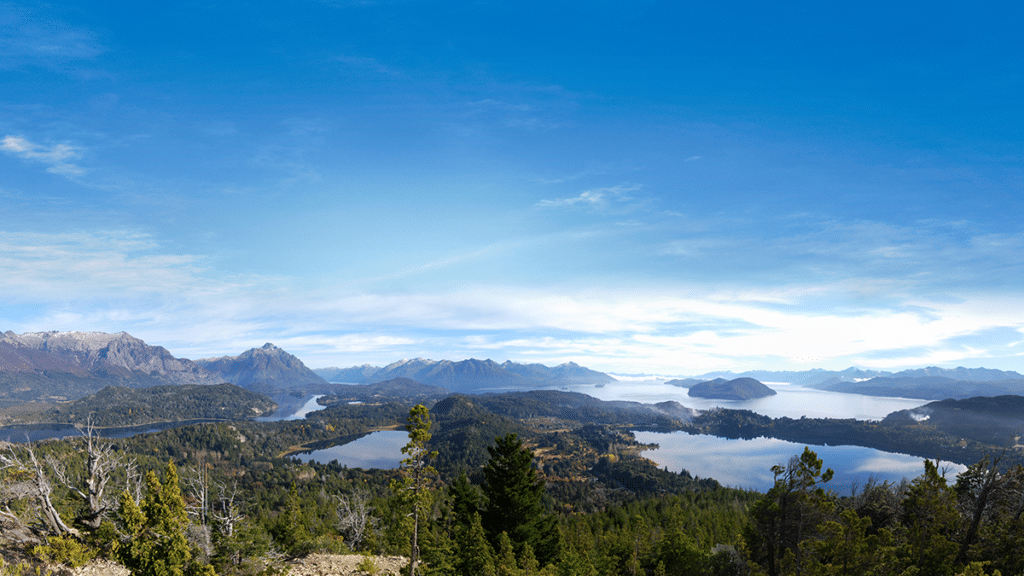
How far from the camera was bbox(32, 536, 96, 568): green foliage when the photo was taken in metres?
29.2

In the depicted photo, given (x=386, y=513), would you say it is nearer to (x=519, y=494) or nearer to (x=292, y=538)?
(x=292, y=538)

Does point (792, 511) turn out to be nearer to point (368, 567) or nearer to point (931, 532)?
point (931, 532)

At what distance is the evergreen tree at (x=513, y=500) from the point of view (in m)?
41.2

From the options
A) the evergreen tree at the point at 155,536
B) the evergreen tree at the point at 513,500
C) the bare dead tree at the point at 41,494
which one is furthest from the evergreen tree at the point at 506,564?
the bare dead tree at the point at 41,494

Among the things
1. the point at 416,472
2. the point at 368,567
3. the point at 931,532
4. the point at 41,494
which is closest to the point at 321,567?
the point at 368,567

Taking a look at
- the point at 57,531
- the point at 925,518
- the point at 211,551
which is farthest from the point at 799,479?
the point at 57,531

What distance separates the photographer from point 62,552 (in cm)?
2969

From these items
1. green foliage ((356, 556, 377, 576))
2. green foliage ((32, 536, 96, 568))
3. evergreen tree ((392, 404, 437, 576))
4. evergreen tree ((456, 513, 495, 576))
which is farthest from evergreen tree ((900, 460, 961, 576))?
green foliage ((32, 536, 96, 568))

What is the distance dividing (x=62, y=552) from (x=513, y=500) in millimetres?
30886

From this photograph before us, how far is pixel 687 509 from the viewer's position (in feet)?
401

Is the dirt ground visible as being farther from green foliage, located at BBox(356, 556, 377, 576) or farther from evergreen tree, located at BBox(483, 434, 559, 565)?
evergreen tree, located at BBox(483, 434, 559, 565)

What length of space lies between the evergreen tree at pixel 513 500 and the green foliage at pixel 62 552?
2757 centimetres

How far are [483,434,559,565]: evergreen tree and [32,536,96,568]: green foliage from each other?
2757 cm

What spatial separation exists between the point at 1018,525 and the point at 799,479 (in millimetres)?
13377
